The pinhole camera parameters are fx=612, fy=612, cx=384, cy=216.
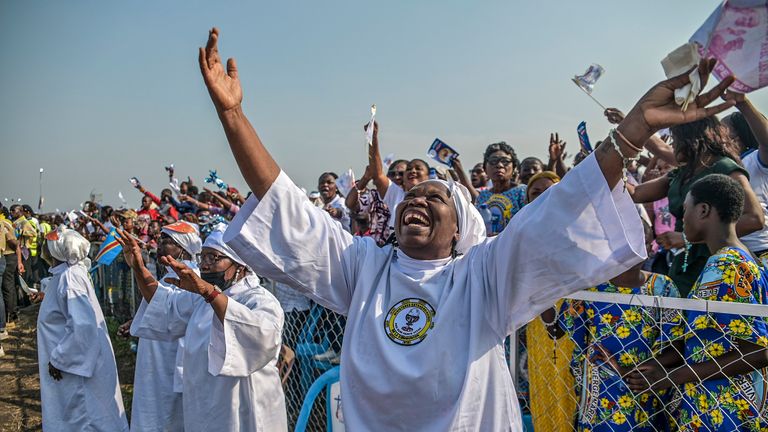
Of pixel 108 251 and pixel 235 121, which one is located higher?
pixel 108 251

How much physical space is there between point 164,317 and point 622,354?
3101 millimetres

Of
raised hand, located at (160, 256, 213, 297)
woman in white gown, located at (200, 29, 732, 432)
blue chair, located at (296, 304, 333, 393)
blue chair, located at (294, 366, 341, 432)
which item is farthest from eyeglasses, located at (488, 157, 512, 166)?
woman in white gown, located at (200, 29, 732, 432)

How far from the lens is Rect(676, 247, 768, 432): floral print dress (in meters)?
2.63

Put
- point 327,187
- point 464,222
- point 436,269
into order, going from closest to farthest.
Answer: point 436,269 < point 464,222 < point 327,187

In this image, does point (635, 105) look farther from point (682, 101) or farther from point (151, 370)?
point (151, 370)

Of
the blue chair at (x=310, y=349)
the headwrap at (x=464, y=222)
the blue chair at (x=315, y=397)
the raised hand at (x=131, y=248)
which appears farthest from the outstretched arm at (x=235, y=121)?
the blue chair at (x=310, y=349)

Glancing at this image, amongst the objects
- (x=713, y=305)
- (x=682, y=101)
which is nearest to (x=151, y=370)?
(x=713, y=305)

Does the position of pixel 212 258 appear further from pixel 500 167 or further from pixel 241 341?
pixel 500 167

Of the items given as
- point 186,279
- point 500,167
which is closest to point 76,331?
point 186,279

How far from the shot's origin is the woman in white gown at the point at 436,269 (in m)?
1.84

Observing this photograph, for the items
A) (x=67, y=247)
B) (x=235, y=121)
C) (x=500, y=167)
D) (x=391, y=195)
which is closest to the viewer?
(x=235, y=121)

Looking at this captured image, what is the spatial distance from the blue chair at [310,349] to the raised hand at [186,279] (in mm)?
2167

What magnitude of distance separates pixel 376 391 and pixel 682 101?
51.8 inches

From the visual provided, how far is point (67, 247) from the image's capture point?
616 centimetres
